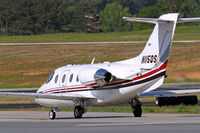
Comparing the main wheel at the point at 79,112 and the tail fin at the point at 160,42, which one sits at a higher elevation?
the tail fin at the point at 160,42

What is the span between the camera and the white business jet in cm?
2828

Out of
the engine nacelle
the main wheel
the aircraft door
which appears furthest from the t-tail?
the aircraft door

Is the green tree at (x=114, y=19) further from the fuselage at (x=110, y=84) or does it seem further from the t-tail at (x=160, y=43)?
the t-tail at (x=160, y=43)

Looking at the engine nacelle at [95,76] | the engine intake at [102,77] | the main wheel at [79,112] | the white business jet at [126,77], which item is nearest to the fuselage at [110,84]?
the white business jet at [126,77]

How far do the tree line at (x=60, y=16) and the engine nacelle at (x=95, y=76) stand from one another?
10992cm

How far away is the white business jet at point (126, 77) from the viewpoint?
92.8ft

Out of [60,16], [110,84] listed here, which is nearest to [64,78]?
[110,84]

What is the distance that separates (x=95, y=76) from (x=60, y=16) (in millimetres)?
127880

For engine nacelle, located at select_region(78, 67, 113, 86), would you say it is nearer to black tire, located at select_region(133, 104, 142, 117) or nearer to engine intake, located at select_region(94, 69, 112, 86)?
engine intake, located at select_region(94, 69, 112, 86)

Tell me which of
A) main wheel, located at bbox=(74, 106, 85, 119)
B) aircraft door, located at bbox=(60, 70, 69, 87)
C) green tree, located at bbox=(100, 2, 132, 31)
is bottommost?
green tree, located at bbox=(100, 2, 132, 31)

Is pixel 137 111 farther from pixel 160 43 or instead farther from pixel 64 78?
pixel 64 78

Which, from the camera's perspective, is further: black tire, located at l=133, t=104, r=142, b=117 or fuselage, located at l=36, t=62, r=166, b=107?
black tire, located at l=133, t=104, r=142, b=117

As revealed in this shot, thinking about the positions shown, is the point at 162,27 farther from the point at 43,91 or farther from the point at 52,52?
the point at 52,52

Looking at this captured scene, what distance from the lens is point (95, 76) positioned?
29.4 meters
